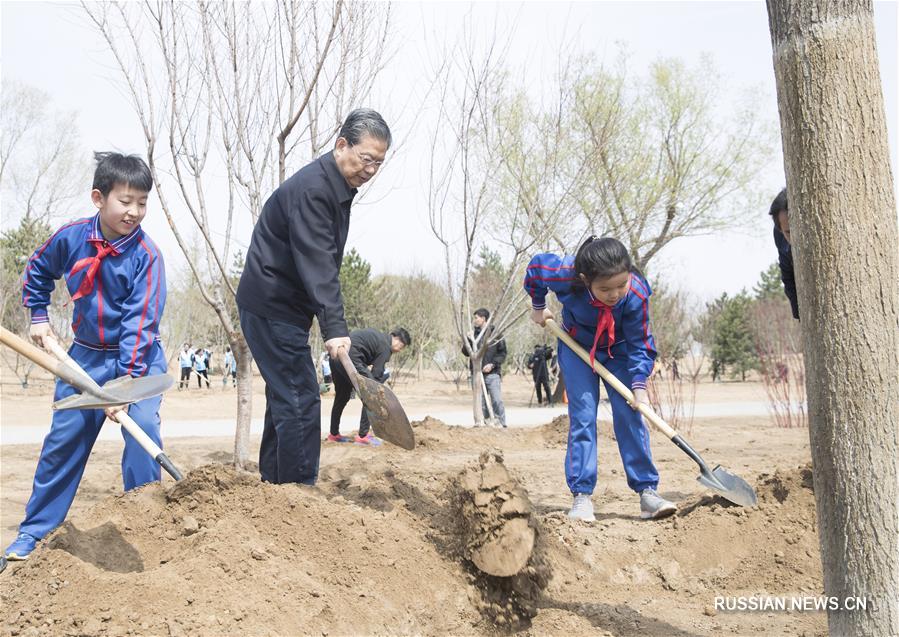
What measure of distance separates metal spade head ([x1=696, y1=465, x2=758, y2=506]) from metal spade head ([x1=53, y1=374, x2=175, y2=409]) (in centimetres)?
270

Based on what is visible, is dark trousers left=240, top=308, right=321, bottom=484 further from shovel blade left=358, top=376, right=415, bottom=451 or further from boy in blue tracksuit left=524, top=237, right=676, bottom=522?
boy in blue tracksuit left=524, top=237, right=676, bottom=522

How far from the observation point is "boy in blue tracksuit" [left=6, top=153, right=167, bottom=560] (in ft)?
10.9

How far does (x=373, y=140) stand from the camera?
10.6 ft

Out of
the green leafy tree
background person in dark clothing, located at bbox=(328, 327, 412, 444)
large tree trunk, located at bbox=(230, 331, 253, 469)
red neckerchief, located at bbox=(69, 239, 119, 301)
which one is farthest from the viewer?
the green leafy tree

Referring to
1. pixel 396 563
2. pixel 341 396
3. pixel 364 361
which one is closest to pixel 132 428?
pixel 396 563

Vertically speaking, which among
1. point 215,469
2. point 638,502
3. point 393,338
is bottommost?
point 638,502

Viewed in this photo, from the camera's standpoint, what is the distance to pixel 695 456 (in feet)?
13.3

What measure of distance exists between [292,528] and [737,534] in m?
2.10

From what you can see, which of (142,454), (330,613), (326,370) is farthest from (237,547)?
(326,370)

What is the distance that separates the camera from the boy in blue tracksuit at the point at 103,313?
10.9 feet

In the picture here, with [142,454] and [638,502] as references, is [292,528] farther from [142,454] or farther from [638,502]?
[638,502]

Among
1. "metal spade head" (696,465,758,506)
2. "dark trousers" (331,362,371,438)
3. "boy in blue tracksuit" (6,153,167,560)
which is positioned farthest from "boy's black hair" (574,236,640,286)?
"dark trousers" (331,362,371,438)

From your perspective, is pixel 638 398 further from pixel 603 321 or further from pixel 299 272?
pixel 299 272

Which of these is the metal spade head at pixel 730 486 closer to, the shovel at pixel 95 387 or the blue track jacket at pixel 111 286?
the shovel at pixel 95 387
